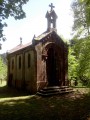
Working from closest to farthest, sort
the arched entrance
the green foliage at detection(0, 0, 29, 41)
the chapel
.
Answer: the green foliage at detection(0, 0, 29, 41) → the chapel → the arched entrance

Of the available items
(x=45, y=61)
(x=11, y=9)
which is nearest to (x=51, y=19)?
(x=45, y=61)

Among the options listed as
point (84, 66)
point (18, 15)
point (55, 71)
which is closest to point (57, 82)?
point (55, 71)

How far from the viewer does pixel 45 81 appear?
27.4 meters

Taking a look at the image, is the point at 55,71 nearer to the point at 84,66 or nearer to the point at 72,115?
the point at 84,66

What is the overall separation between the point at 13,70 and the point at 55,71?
31.8ft

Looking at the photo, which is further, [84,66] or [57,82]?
[57,82]

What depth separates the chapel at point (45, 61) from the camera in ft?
88.7

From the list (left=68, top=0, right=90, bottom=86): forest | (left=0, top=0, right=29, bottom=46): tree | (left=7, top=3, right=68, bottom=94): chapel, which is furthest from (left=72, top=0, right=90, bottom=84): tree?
(left=0, top=0, right=29, bottom=46): tree

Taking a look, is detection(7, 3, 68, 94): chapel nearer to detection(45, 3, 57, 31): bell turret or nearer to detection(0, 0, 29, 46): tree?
detection(45, 3, 57, 31): bell turret

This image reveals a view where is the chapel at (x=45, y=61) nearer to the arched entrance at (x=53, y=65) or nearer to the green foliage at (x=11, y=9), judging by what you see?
the arched entrance at (x=53, y=65)

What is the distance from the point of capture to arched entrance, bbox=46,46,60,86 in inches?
1129

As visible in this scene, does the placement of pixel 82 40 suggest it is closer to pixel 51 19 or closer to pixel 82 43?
pixel 82 43

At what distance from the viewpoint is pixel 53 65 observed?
29.1 meters

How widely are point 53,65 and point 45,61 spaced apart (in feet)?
5.78
